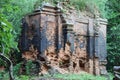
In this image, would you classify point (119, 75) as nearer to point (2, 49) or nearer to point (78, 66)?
point (2, 49)

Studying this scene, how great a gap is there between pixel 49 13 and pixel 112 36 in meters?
7.16

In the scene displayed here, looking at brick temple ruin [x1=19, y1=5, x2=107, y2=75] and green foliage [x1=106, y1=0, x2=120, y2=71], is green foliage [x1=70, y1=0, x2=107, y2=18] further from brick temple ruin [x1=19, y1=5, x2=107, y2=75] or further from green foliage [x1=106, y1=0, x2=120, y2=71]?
green foliage [x1=106, y1=0, x2=120, y2=71]

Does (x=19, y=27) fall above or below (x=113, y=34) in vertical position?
above

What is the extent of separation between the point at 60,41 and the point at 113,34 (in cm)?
641

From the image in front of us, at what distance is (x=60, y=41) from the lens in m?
12.3

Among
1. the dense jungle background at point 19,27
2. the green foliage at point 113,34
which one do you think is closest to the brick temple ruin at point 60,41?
the dense jungle background at point 19,27

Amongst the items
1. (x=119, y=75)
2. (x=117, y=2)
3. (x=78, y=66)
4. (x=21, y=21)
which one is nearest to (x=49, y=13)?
(x=21, y=21)

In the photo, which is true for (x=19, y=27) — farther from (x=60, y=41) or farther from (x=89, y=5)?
(x=89, y=5)

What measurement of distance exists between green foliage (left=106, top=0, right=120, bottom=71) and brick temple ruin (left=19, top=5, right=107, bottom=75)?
3795mm

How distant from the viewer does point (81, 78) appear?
1157 centimetres

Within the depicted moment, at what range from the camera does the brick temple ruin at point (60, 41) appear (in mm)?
11773

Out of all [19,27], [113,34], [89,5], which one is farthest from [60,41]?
[113,34]

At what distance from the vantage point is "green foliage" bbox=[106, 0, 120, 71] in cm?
1752

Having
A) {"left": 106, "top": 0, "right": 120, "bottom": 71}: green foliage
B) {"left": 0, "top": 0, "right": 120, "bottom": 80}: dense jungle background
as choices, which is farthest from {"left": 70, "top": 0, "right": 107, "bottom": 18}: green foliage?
{"left": 106, "top": 0, "right": 120, "bottom": 71}: green foliage
